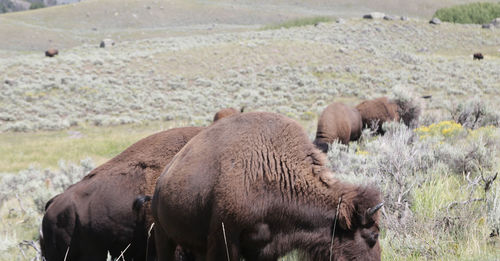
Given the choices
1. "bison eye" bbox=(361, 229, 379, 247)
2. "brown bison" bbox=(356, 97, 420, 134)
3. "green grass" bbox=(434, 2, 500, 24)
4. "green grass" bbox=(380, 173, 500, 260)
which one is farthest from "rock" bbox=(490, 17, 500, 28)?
"bison eye" bbox=(361, 229, 379, 247)

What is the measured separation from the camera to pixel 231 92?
2903 cm

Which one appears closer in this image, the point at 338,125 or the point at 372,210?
the point at 372,210

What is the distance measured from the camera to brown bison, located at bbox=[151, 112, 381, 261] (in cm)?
326

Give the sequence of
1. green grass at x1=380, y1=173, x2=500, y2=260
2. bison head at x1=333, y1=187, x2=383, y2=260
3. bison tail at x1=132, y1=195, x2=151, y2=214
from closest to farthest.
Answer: bison head at x1=333, y1=187, x2=383, y2=260 < green grass at x1=380, y1=173, x2=500, y2=260 < bison tail at x1=132, y1=195, x2=151, y2=214

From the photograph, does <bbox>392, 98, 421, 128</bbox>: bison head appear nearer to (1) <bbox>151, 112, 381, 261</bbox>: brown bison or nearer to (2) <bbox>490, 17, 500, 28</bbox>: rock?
(1) <bbox>151, 112, 381, 261</bbox>: brown bison

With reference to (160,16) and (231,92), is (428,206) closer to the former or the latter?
(231,92)

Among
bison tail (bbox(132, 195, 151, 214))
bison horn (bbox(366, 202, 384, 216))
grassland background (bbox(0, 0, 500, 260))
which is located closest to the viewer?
bison horn (bbox(366, 202, 384, 216))

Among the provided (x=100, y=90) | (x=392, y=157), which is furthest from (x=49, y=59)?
(x=392, y=157)

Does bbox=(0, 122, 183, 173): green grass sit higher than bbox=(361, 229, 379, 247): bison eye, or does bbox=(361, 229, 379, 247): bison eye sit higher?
bbox=(361, 229, 379, 247): bison eye

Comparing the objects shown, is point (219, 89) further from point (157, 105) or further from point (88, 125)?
point (88, 125)

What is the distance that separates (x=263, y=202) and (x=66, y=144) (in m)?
16.1

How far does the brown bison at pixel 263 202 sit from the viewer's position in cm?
326

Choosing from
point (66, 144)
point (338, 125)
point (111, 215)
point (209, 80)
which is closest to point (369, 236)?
point (111, 215)

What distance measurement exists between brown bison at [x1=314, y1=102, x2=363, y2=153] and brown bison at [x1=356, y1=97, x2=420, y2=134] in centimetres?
75
